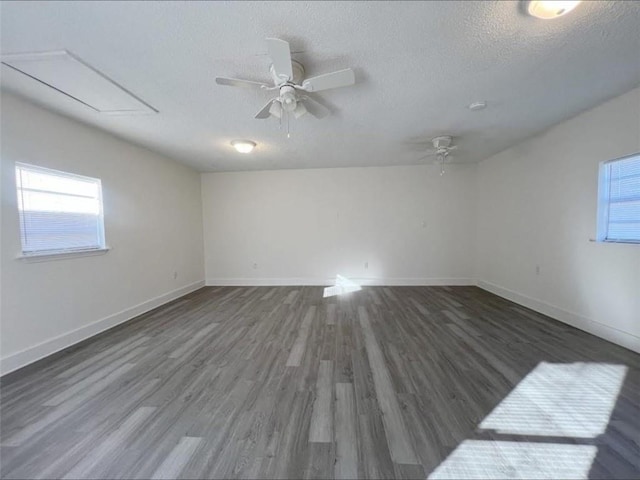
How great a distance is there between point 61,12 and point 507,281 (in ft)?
19.1

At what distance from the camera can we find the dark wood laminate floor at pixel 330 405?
1.32m

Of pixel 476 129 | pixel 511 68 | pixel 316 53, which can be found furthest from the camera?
pixel 476 129

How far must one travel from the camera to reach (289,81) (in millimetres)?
1921

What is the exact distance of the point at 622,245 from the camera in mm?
2547

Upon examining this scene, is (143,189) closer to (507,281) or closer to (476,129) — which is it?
(476,129)

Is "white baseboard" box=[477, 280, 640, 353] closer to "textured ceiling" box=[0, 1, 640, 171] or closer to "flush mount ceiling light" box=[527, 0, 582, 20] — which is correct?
"textured ceiling" box=[0, 1, 640, 171]

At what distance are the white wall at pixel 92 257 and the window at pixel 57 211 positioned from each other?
8 cm

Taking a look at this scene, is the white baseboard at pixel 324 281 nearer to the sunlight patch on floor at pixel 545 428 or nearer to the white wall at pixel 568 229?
the white wall at pixel 568 229

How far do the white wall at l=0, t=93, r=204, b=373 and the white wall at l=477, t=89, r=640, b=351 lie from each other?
5735 mm

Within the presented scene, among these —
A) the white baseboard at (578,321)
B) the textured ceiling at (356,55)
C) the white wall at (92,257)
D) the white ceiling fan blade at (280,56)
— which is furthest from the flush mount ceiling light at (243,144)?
the white baseboard at (578,321)

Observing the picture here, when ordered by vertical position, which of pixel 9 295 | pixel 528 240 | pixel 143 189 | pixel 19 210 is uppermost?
pixel 143 189

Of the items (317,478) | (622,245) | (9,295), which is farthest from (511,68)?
(9,295)

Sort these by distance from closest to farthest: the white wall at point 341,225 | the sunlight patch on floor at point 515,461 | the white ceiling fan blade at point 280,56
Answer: the sunlight patch on floor at point 515,461 → the white ceiling fan blade at point 280,56 → the white wall at point 341,225

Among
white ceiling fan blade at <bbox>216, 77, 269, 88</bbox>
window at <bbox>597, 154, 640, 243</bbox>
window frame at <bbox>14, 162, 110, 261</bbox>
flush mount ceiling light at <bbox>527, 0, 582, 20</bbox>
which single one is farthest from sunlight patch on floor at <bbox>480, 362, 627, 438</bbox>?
window frame at <bbox>14, 162, 110, 261</bbox>
